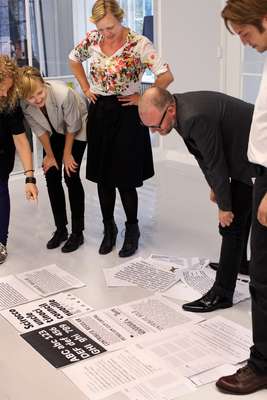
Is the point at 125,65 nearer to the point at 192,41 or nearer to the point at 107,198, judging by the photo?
the point at 107,198

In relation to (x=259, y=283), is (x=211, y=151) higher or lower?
higher

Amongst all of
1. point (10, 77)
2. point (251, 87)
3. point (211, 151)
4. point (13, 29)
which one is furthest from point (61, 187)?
point (251, 87)

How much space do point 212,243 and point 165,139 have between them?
82.7 inches

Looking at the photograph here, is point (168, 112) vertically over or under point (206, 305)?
over

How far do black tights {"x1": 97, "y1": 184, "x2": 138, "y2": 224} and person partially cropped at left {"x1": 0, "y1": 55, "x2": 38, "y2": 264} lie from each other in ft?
1.20

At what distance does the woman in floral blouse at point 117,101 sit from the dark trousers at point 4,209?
442 mm

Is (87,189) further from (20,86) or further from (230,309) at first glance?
(230,309)

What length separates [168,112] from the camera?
6.83 feet

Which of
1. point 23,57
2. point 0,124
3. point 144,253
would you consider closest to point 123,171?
point 144,253

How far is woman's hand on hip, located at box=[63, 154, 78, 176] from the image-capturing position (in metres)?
2.97

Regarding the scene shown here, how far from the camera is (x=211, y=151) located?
6.87 ft

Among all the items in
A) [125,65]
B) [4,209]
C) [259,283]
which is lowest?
[4,209]

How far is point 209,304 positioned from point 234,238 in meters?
0.31

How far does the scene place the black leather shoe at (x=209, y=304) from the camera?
241 centimetres
